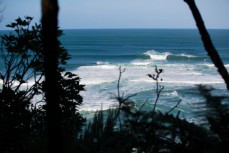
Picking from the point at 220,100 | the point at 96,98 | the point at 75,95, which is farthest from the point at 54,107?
the point at 96,98

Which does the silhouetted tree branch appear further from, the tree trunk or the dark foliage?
the dark foliage

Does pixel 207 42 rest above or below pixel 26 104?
above

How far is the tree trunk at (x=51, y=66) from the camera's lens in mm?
740

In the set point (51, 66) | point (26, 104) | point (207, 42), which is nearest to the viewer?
point (51, 66)

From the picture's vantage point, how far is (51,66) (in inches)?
30.2

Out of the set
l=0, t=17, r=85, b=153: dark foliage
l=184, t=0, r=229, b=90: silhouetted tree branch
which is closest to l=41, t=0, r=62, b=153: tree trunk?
l=184, t=0, r=229, b=90: silhouetted tree branch

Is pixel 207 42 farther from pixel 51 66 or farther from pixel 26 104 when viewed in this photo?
pixel 26 104

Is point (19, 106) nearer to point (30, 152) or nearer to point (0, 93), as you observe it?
point (0, 93)

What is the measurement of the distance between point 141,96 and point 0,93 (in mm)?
16842

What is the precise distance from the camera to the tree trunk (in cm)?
74

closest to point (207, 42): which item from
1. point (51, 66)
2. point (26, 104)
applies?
point (51, 66)

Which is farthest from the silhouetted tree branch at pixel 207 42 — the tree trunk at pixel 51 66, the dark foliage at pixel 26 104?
the dark foliage at pixel 26 104

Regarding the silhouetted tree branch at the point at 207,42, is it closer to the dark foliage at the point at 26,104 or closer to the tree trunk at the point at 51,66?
the tree trunk at the point at 51,66

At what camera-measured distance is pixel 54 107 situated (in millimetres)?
782
